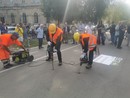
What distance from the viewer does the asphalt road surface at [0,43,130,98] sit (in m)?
6.40

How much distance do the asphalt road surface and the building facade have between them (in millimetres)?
48367

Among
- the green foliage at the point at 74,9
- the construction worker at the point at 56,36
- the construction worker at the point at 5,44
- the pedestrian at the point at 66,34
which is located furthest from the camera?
the green foliage at the point at 74,9

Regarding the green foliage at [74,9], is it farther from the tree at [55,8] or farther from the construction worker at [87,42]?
the construction worker at [87,42]

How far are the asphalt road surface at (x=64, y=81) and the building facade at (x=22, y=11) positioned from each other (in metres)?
48.4

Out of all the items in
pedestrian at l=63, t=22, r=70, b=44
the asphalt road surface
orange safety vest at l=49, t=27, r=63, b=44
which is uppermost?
orange safety vest at l=49, t=27, r=63, b=44

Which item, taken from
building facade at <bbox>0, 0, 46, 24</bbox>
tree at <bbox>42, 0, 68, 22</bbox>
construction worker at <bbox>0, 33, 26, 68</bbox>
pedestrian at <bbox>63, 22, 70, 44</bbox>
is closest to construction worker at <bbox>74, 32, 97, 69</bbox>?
construction worker at <bbox>0, 33, 26, 68</bbox>

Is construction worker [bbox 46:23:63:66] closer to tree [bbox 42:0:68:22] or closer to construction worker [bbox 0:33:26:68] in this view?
construction worker [bbox 0:33:26:68]

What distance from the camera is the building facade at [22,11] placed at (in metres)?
57.7

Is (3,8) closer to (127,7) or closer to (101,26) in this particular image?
(127,7)

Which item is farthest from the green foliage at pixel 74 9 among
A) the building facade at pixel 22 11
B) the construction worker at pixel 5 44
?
the construction worker at pixel 5 44

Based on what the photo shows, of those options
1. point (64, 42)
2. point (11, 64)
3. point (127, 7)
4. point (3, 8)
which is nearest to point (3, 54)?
point (11, 64)

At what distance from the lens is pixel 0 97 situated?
6.12 metres

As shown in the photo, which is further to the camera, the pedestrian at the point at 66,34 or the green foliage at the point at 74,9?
the green foliage at the point at 74,9

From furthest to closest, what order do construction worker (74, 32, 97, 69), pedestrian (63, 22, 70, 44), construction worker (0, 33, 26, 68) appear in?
pedestrian (63, 22, 70, 44)
construction worker (0, 33, 26, 68)
construction worker (74, 32, 97, 69)
